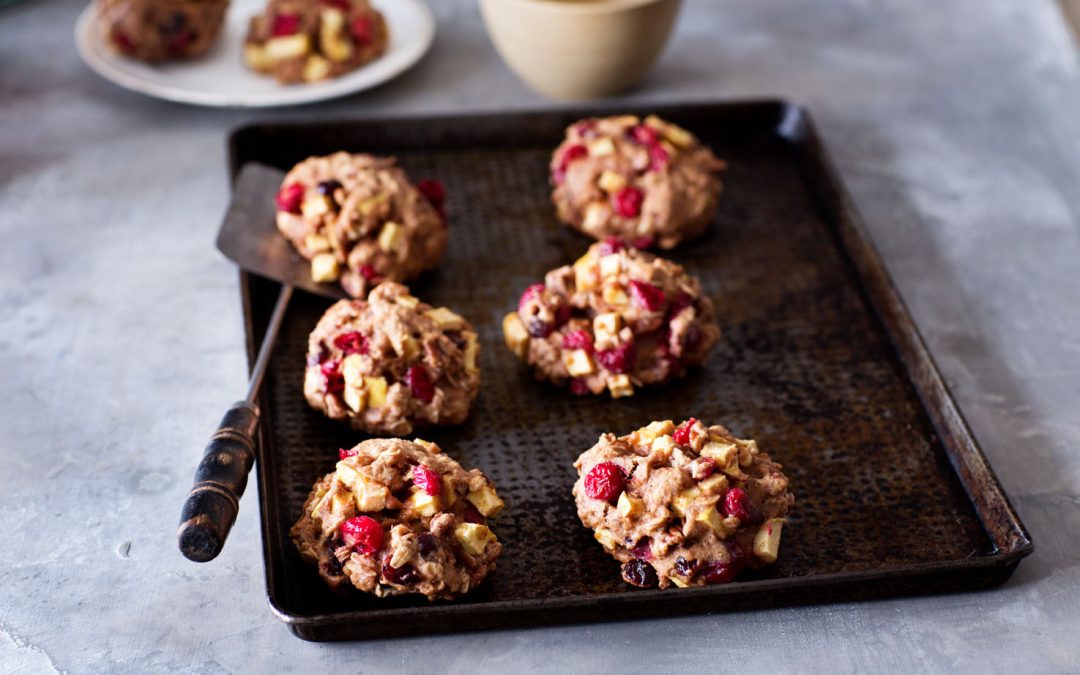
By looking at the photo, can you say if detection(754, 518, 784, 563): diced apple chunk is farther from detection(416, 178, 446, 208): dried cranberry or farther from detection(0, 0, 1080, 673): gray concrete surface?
detection(416, 178, 446, 208): dried cranberry

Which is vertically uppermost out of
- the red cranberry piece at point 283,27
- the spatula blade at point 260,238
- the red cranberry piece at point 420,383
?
the red cranberry piece at point 420,383

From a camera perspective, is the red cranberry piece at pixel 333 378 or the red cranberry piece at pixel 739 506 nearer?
the red cranberry piece at pixel 739 506

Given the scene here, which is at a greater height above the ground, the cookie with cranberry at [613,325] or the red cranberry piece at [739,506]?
the red cranberry piece at [739,506]

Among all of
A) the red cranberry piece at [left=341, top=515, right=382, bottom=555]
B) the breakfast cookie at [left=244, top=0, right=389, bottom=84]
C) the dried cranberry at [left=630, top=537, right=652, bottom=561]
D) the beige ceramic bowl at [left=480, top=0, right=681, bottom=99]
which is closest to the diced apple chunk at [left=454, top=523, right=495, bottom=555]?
the red cranberry piece at [left=341, top=515, right=382, bottom=555]

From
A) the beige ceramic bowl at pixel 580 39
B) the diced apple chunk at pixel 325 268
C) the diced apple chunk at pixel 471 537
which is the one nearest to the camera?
the diced apple chunk at pixel 471 537

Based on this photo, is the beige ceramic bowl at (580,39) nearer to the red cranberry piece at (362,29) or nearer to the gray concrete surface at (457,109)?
the gray concrete surface at (457,109)

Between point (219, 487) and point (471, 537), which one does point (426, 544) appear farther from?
point (219, 487)

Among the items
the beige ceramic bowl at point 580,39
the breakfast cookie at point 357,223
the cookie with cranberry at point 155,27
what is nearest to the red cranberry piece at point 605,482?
the breakfast cookie at point 357,223
